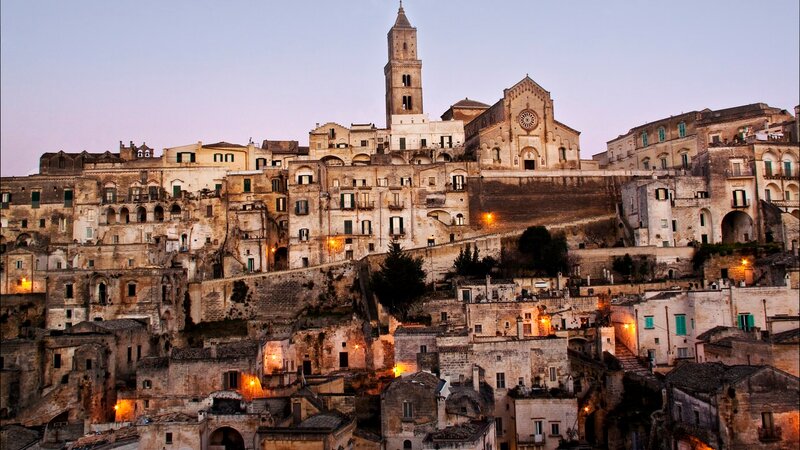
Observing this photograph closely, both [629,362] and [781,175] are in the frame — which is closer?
[629,362]

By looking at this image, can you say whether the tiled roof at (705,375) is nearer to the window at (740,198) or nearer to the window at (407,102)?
the window at (740,198)

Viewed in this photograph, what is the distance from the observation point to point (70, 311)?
45750 mm

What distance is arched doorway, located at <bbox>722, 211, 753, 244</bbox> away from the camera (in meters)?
53.1

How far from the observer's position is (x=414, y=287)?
44.4 m

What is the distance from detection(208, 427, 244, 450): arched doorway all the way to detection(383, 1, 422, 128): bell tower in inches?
1615

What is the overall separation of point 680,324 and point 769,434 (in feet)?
35.9

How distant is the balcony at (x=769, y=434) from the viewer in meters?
26.6

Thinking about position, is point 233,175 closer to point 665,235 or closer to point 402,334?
point 402,334

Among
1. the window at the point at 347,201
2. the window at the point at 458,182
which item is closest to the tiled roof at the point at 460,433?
the window at the point at 347,201

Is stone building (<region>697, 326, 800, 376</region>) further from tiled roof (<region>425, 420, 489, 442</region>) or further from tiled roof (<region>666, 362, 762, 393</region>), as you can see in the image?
tiled roof (<region>425, 420, 489, 442</region>)

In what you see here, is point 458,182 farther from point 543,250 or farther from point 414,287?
point 414,287

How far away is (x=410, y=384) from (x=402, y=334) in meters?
6.10

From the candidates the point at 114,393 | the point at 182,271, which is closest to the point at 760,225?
the point at 182,271

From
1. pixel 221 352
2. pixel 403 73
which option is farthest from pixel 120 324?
pixel 403 73
